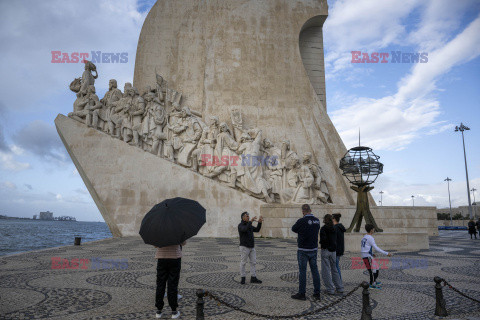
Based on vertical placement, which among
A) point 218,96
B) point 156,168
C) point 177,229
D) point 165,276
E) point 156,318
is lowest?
point 156,318

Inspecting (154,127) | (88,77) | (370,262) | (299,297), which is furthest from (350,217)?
(88,77)

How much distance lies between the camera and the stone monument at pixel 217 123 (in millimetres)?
11711

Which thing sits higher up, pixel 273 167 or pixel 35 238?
pixel 273 167

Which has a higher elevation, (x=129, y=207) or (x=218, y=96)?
(x=218, y=96)

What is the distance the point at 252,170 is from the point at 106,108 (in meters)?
5.74

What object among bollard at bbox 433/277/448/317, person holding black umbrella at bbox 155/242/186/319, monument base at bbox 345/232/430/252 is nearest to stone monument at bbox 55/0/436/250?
monument base at bbox 345/232/430/252

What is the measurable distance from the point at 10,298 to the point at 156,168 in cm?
852

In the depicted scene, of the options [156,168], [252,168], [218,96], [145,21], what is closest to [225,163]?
[252,168]

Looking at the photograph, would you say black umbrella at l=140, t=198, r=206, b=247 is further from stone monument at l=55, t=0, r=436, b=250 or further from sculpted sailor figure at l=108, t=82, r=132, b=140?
sculpted sailor figure at l=108, t=82, r=132, b=140

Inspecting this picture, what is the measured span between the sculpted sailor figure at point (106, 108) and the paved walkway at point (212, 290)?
22.3ft

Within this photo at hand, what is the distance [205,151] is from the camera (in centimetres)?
1230

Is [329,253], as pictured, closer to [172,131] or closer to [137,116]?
[172,131]

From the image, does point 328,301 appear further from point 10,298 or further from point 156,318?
point 10,298

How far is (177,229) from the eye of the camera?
116 inches
